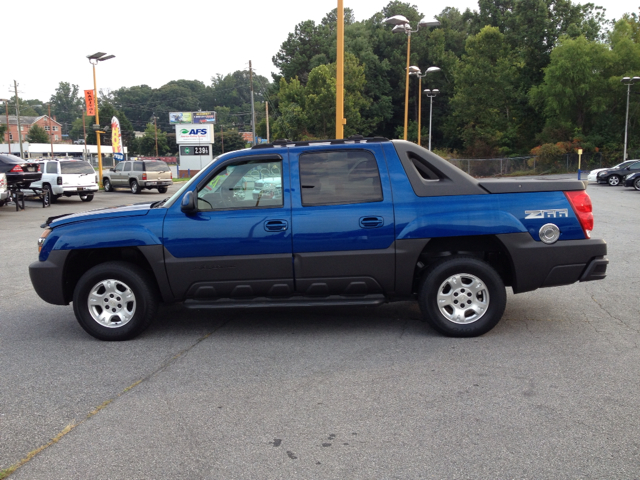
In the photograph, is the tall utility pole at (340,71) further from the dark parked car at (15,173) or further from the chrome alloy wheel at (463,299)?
the dark parked car at (15,173)

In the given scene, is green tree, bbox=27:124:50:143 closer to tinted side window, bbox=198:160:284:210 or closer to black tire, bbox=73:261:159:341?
black tire, bbox=73:261:159:341

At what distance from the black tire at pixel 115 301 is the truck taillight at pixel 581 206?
13.5ft

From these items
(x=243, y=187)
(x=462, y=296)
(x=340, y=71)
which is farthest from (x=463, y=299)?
(x=340, y=71)

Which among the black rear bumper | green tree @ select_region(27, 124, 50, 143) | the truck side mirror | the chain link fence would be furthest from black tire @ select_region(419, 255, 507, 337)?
green tree @ select_region(27, 124, 50, 143)

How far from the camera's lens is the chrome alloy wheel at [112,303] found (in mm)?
5887

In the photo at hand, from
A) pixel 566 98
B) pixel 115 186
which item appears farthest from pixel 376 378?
pixel 566 98

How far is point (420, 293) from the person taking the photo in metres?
5.76

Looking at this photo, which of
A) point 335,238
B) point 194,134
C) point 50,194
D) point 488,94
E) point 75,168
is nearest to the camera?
point 335,238

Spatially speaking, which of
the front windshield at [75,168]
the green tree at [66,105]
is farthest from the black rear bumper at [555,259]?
the green tree at [66,105]

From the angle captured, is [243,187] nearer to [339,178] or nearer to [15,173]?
[339,178]

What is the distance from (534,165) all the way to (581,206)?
189ft

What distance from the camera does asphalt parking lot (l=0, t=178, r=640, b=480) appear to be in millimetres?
3439

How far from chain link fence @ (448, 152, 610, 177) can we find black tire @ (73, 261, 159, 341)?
56.1m

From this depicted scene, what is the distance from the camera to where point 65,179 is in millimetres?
24625
